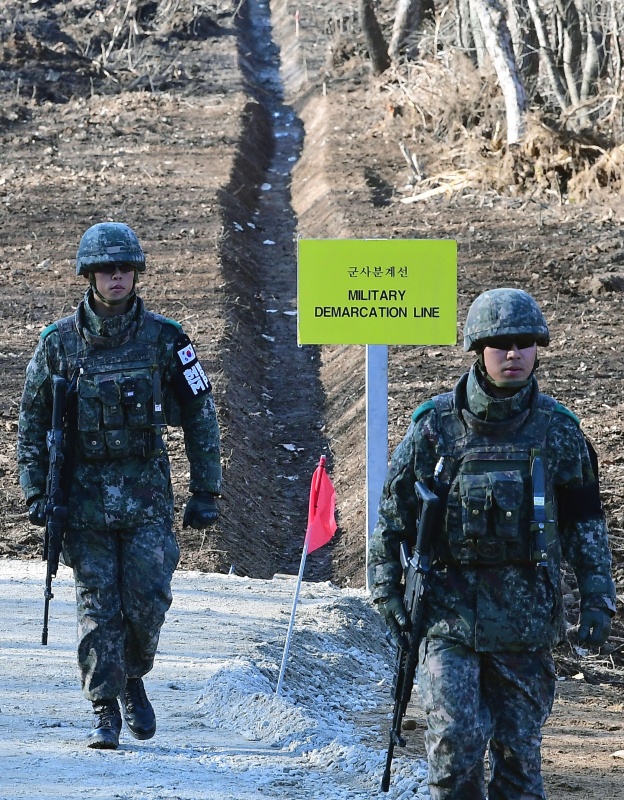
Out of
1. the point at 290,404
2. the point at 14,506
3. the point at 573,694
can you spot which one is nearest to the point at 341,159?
the point at 290,404

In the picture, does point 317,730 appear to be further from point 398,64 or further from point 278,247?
point 398,64

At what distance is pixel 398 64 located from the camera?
2781 centimetres

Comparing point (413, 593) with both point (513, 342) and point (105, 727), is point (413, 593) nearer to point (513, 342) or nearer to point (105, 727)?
point (513, 342)

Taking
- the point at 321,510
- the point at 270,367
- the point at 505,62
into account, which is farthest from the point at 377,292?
the point at 505,62

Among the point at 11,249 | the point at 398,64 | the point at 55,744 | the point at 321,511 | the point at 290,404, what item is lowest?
the point at 55,744

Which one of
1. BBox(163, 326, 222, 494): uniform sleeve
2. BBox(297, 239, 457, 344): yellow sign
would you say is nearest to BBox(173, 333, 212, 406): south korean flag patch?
BBox(163, 326, 222, 494): uniform sleeve

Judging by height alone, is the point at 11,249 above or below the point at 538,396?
above

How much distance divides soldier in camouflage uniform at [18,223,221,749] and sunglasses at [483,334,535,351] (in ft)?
4.71

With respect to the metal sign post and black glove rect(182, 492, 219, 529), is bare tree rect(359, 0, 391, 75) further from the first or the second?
black glove rect(182, 492, 219, 529)

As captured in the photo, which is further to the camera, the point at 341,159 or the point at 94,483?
the point at 341,159

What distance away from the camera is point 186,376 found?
17.7 feet

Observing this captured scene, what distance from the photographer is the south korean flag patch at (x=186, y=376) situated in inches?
212

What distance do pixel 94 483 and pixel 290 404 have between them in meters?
8.55

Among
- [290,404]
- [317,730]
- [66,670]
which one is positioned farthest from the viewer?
[290,404]
